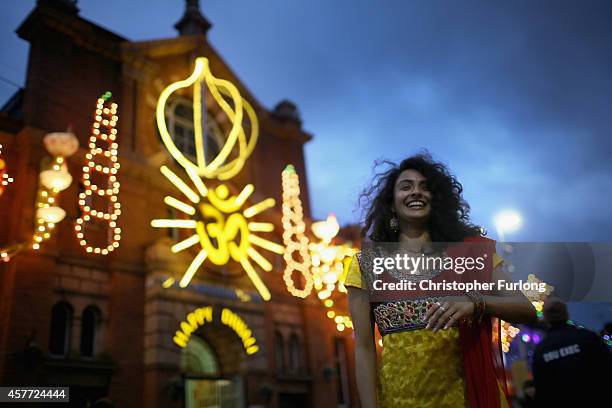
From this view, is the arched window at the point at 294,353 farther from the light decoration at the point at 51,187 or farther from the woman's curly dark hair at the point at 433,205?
the woman's curly dark hair at the point at 433,205

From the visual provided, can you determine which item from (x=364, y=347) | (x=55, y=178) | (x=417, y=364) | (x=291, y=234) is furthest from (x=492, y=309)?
(x=291, y=234)

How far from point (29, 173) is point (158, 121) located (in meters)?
3.32

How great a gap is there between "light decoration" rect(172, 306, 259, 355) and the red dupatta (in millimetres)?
11086

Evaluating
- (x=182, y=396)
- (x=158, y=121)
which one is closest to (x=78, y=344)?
(x=182, y=396)

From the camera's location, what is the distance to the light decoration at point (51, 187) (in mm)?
9094

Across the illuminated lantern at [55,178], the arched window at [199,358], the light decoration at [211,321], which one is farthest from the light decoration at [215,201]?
the arched window at [199,358]

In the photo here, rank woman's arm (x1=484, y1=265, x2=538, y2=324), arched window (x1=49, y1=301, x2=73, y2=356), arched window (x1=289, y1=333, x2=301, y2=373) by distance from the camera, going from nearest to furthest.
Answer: woman's arm (x1=484, y1=265, x2=538, y2=324), arched window (x1=49, y1=301, x2=73, y2=356), arched window (x1=289, y1=333, x2=301, y2=373)

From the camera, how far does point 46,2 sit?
13234 mm

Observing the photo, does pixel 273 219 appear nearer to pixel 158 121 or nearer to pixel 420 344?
pixel 158 121

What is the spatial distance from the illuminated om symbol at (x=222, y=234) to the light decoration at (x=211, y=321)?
1.34 metres

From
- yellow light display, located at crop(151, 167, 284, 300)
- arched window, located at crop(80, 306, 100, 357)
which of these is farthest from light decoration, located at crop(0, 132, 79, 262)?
yellow light display, located at crop(151, 167, 284, 300)

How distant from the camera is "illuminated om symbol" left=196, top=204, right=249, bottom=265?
1329 cm

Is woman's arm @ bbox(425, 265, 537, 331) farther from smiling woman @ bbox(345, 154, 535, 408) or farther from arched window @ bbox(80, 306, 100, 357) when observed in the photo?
arched window @ bbox(80, 306, 100, 357)

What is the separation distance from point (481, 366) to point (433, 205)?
89 cm
